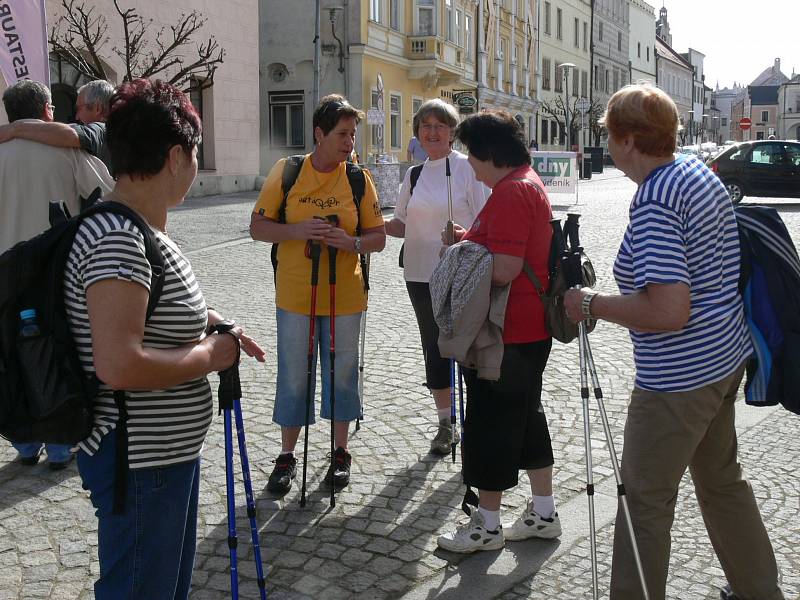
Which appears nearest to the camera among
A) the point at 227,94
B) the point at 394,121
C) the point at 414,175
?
the point at 414,175

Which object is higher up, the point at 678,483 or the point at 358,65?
the point at 358,65

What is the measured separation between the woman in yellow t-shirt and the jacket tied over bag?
988 millimetres

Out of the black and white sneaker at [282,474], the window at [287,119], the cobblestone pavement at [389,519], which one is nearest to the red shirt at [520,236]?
the cobblestone pavement at [389,519]

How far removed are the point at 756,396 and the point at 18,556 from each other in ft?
9.85

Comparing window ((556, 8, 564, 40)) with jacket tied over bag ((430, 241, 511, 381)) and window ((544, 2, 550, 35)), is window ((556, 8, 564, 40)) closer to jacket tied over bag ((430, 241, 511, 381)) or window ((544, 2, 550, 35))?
window ((544, 2, 550, 35))

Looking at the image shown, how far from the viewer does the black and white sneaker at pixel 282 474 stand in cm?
466

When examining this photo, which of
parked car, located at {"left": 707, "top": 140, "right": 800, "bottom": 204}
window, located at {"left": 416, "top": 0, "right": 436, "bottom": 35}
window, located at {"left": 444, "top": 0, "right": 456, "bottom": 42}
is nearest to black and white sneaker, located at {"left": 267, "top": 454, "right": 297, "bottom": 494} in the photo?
parked car, located at {"left": 707, "top": 140, "right": 800, "bottom": 204}

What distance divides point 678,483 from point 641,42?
8657 cm

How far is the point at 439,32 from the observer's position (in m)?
38.0

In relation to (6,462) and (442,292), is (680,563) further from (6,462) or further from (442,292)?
(6,462)

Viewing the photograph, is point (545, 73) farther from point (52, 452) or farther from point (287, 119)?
point (52, 452)

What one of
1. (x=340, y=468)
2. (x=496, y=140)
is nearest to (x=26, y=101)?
(x=340, y=468)

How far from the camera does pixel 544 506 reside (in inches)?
163

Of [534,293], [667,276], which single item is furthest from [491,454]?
[667,276]
